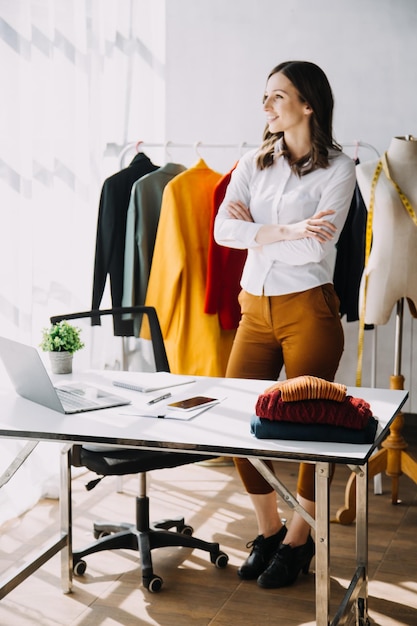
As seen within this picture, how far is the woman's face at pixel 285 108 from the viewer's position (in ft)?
9.48

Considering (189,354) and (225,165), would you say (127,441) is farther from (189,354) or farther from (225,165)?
(225,165)

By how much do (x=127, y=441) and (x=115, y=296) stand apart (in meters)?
1.96

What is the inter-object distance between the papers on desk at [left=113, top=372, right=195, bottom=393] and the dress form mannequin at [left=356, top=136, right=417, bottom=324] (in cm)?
109

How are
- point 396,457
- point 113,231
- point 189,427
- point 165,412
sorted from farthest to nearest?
point 113,231 < point 396,457 < point 165,412 < point 189,427

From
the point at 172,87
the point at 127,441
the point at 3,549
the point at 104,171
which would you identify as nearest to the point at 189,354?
the point at 104,171

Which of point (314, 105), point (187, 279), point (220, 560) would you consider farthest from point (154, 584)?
Answer: point (314, 105)

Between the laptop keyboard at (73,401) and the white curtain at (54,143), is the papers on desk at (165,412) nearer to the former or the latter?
the laptop keyboard at (73,401)

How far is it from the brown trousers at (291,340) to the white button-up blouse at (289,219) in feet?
0.15

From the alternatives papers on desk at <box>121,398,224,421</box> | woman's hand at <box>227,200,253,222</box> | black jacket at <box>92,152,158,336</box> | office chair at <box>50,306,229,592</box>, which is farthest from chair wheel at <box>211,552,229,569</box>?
black jacket at <box>92,152,158,336</box>

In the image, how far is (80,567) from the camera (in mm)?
2975

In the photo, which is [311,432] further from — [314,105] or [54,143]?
[54,143]

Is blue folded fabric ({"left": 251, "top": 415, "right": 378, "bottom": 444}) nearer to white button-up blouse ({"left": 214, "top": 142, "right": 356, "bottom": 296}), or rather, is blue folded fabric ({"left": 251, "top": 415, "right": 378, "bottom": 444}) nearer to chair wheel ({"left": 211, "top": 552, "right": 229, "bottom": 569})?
white button-up blouse ({"left": 214, "top": 142, "right": 356, "bottom": 296})

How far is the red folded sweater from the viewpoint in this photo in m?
2.10

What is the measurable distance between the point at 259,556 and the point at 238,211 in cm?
117
